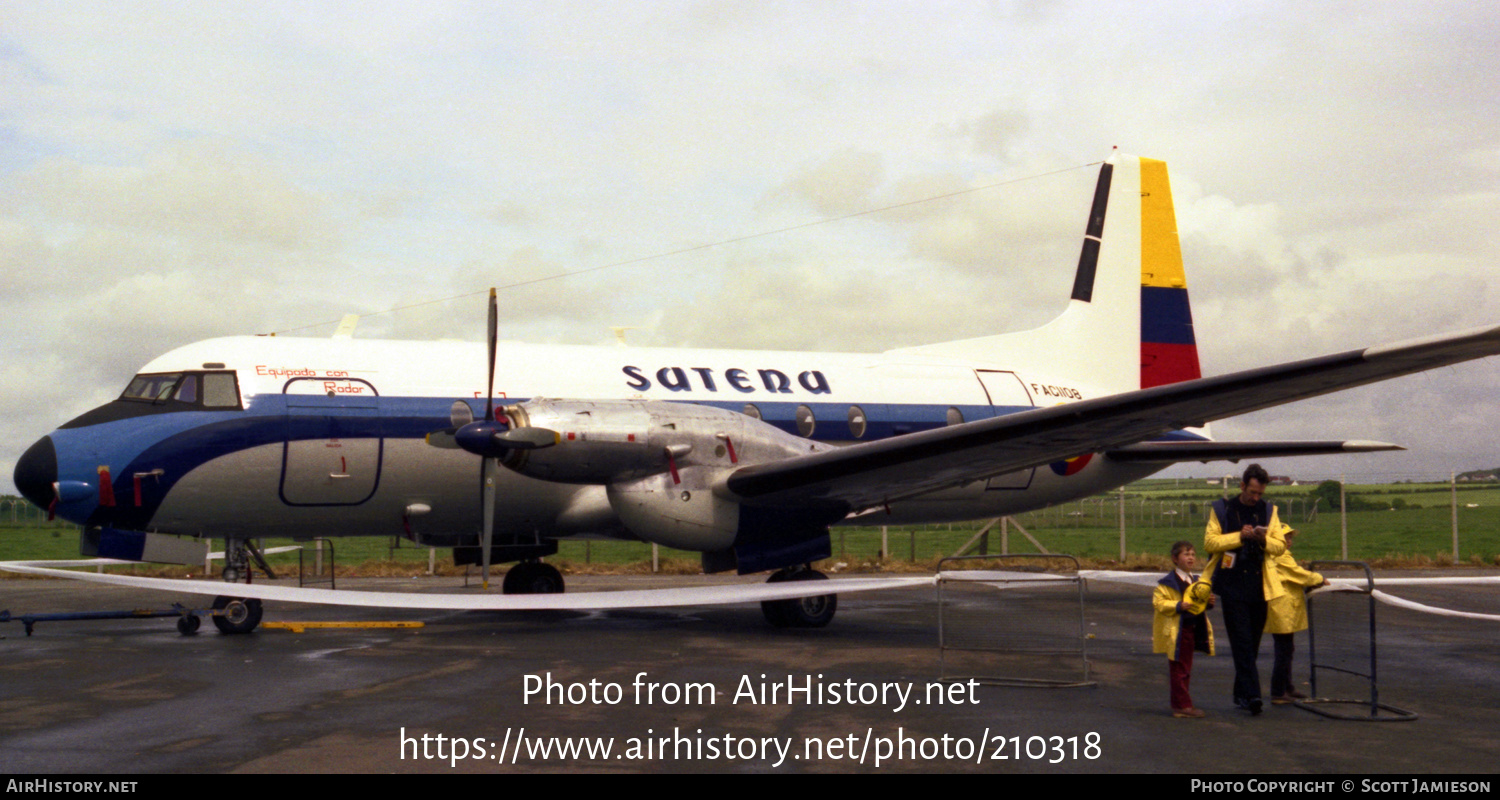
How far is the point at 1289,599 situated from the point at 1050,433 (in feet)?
11.7

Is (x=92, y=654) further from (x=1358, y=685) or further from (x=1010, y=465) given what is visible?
(x=1358, y=685)

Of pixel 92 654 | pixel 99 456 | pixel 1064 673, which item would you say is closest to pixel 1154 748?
pixel 1064 673

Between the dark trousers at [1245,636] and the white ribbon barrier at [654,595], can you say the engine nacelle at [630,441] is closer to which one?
the white ribbon barrier at [654,595]

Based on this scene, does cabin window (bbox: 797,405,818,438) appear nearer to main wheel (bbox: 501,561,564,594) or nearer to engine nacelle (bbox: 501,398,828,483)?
engine nacelle (bbox: 501,398,828,483)

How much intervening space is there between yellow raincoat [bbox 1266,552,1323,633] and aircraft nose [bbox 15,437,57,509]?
12.2 meters

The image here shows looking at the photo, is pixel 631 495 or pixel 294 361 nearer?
pixel 631 495

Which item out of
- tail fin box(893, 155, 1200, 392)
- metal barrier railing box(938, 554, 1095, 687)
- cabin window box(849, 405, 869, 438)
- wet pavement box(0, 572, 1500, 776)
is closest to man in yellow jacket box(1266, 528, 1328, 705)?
wet pavement box(0, 572, 1500, 776)

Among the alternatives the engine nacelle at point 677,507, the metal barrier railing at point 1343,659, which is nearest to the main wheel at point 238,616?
the engine nacelle at point 677,507

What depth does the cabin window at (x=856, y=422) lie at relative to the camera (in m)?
16.2

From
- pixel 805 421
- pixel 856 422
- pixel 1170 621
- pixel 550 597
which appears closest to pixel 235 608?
pixel 550 597

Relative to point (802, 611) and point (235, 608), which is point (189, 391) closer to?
point (235, 608)

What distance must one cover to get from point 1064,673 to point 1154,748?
3.25 meters

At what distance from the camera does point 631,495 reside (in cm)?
1257

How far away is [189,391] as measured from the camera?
13203 mm
